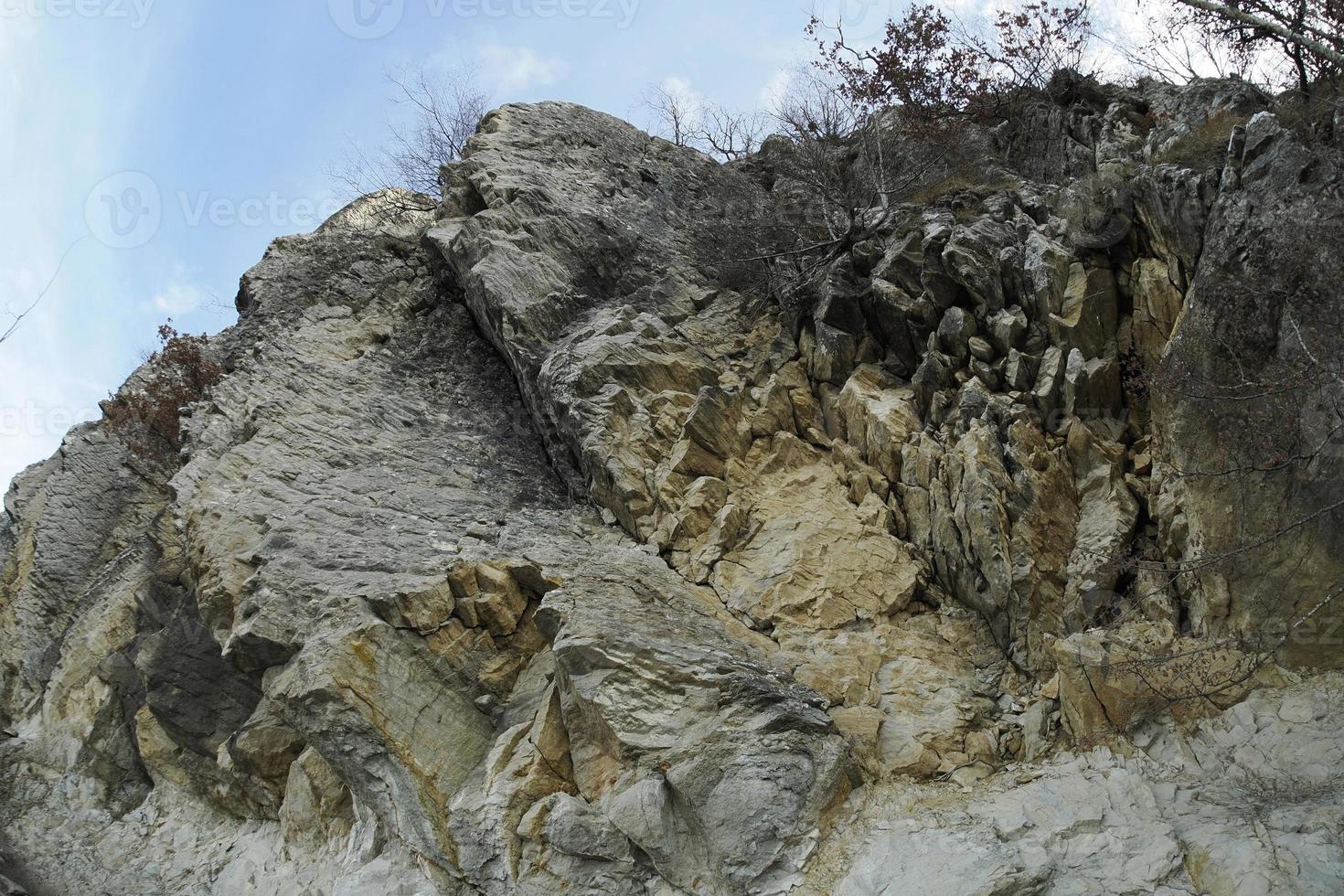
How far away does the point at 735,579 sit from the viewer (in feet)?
35.2

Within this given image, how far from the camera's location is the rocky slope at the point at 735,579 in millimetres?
7938

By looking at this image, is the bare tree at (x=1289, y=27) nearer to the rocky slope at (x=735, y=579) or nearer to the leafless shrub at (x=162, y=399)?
the rocky slope at (x=735, y=579)

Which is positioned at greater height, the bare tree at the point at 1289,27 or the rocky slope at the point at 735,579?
the bare tree at the point at 1289,27

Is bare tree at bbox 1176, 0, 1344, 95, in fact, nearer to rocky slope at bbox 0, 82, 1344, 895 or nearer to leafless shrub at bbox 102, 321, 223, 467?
rocky slope at bbox 0, 82, 1344, 895

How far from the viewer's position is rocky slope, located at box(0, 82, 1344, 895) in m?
7.94

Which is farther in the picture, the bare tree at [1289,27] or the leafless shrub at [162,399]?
the leafless shrub at [162,399]

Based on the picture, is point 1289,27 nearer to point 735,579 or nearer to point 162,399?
point 735,579

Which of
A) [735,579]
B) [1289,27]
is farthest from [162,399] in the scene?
[1289,27]

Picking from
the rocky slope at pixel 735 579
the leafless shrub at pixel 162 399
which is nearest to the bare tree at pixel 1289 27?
the rocky slope at pixel 735 579

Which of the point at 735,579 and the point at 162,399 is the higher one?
the point at 162,399

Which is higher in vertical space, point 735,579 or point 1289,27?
point 1289,27

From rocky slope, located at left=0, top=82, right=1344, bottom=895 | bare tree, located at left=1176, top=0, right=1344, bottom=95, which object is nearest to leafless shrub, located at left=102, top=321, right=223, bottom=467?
rocky slope, located at left=0, top=82, right=1344, bottom=895

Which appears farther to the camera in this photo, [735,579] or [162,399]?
[162,399]

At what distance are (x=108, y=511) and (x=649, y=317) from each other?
983 cm
